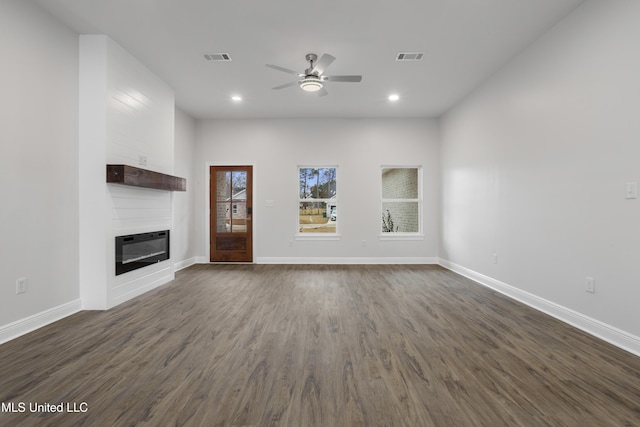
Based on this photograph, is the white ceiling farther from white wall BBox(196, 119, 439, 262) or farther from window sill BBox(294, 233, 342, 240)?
window sill BBox(294, 233, 342, 240)

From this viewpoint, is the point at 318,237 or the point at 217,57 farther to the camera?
the point at 318,237

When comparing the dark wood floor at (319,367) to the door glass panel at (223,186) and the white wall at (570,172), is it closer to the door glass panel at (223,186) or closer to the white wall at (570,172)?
the white wall at (570,172)

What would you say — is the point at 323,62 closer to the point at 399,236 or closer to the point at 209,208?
the point at 399,236

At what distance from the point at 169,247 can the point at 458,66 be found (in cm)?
494

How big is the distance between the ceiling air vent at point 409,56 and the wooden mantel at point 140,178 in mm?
3509

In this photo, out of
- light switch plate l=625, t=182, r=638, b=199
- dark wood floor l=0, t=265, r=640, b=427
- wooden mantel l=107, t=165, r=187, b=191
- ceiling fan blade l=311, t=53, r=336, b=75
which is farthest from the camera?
wooden mantel l=107, t=165, r=187, b=191

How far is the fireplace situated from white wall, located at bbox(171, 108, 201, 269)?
0.99 m

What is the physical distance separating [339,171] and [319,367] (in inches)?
182

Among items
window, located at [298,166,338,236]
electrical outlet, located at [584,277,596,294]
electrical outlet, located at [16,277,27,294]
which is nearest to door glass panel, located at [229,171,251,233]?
window, located at [298,166,338,236]

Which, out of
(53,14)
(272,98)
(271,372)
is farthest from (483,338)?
(53,14)

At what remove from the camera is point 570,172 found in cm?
292

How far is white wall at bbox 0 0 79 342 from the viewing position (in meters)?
2.50

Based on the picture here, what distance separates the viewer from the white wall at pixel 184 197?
5531 millimetres

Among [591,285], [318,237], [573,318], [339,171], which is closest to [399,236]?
[318,237]
